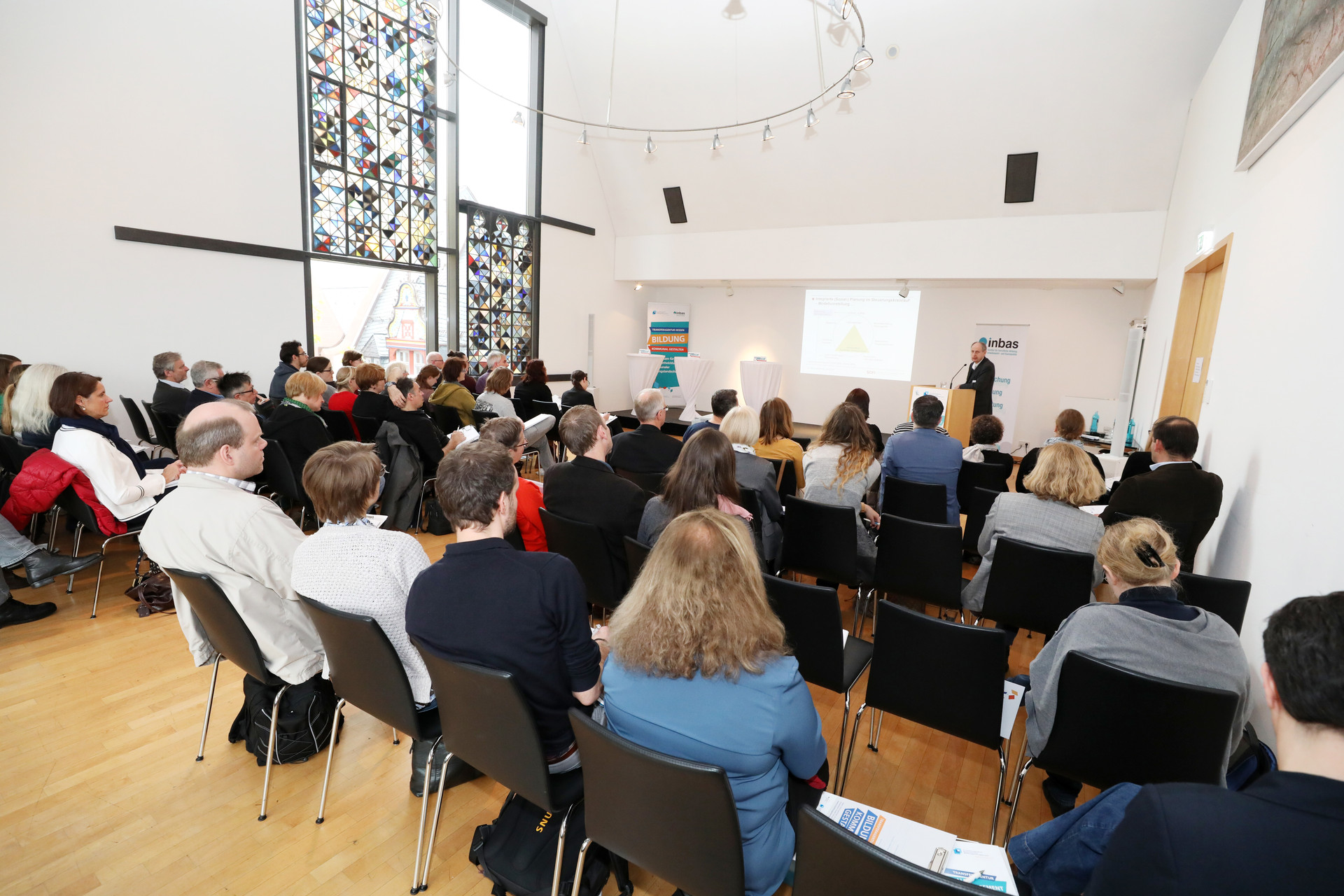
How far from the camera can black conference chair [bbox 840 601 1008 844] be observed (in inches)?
71.5

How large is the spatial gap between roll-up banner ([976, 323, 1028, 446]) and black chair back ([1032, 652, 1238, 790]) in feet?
27.6

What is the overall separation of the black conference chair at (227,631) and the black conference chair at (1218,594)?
10.6 ft

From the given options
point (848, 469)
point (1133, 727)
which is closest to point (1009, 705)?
point (1133, 727)

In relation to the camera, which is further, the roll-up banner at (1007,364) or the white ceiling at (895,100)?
the roll-up banner at (1007,364)

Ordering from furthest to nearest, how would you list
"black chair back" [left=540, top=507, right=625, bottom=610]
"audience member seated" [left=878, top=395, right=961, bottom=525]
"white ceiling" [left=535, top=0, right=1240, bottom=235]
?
1. "white ceiling" [left=535, top=0, right=1240, bottom=235]
2. "audience member seated" [left=878, top=395, right=961, bottom=525]
3. "black chair back" [left=540, top=507, right=625, bottom=610]

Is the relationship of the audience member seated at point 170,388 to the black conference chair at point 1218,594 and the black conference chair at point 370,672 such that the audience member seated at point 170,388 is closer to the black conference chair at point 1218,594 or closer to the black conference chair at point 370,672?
the black conference chair at point 370,672

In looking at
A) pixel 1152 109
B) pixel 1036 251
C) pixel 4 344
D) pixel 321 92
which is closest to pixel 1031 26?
pixel 1152 109

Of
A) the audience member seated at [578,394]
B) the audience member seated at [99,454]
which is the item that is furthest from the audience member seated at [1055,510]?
the audience member seated at [578,394]

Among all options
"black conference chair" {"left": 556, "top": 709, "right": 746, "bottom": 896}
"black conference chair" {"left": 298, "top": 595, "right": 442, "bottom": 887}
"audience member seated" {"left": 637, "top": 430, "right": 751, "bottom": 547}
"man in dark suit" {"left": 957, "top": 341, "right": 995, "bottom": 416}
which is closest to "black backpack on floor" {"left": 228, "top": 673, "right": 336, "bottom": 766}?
"black conference chair" {"left": 298, "top": 595, "right": 442, "bottom": 887}

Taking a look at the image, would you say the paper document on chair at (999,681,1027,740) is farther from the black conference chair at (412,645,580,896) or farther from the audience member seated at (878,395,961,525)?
the audience member seated at (878,395,961,525)

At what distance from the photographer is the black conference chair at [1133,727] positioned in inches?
59.6

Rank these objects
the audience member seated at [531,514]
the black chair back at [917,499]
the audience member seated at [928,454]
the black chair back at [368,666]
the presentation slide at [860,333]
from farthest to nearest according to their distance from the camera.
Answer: the presentation slide at [860,333] → the audience member seated at [928,454] → the black chair back at [917,499] → the audience member seated at [531,514] → the black chair back at [368,666]

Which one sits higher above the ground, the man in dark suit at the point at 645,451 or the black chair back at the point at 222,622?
the man in dark suit at the point at 645,451

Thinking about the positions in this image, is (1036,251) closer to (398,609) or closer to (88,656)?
(398,609)
